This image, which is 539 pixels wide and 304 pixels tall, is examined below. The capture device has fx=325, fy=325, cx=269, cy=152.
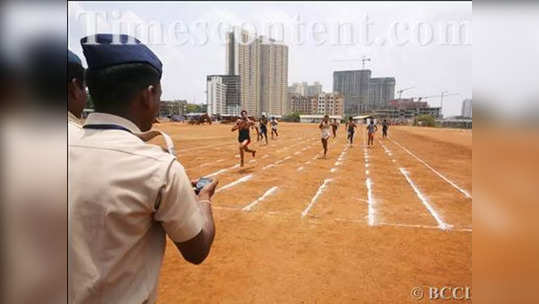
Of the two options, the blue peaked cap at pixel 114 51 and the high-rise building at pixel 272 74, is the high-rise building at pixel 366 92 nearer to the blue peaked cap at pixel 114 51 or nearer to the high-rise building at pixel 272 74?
the high-rise building at pixel 272 74

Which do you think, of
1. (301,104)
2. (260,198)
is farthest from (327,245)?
(301,104)

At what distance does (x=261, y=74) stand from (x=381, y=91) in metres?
54.2

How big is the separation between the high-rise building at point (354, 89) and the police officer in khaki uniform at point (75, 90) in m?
89.2

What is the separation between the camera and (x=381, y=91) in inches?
3703

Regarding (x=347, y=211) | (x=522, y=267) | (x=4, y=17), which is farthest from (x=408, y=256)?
(x=4, y=17)

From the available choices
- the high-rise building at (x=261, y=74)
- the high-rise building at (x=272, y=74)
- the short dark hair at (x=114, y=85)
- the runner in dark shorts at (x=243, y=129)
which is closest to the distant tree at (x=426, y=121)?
the high-rise building at (x=261, y=74)

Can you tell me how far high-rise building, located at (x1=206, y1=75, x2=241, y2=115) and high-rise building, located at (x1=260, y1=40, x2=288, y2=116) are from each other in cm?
1198

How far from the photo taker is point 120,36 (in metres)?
1.16

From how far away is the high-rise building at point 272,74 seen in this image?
5144 centimetres

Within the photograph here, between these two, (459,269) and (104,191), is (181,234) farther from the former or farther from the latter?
(459,269)

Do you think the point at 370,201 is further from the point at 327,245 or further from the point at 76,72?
the point at 76,72

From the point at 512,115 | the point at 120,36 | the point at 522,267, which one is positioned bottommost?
the point at 522,267

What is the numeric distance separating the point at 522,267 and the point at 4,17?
61.8 inches

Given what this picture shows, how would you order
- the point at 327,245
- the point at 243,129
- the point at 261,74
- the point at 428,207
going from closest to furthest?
1. the point at 327,245
2. the point at 428,207
3. the point at 243,129
4. the point at 261,74
